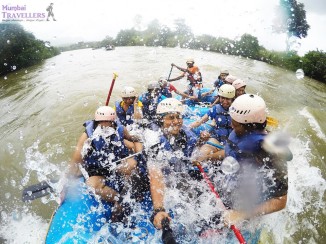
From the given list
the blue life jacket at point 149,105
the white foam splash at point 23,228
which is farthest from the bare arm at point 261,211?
the blue life jacket at point 149,105

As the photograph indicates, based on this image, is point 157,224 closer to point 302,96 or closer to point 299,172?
point 299,172

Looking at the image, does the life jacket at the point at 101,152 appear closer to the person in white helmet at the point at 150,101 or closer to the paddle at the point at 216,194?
the paddle at the point at 216,194

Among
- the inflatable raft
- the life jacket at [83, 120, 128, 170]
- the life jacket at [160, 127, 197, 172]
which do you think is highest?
the life jacket at [160, 127, 197, 172]

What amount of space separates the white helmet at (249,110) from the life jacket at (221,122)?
8.78 ft

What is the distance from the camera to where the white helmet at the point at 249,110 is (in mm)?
2453

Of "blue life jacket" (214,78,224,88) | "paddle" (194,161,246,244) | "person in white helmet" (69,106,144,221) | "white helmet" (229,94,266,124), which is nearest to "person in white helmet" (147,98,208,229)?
"paddle" (194,161,246,244)

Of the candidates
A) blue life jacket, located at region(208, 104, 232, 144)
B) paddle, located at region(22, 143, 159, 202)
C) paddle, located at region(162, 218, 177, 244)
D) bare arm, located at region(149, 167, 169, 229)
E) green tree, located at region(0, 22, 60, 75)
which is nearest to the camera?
paddle, located at region(162, 218, 177, 244)

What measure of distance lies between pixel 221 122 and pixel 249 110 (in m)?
2.82

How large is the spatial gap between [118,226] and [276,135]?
7.01ft

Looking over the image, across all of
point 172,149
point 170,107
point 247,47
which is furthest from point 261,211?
point 247,47

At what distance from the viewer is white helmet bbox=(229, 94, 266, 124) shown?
8.05 ft

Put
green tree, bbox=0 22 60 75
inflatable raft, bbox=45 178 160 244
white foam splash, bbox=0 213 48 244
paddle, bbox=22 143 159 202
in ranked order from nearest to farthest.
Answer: inflatable raft, bbox=45 178 160 244 → white foam splash, bbox=0 213 48 244 → paddle, bbox=22 143 159 202 → green tree, bbox=0 22 60 75

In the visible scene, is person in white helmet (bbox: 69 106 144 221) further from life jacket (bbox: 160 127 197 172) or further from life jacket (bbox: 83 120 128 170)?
life jacket (bbox: 160 127 197 172)

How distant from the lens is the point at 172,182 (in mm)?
3602
